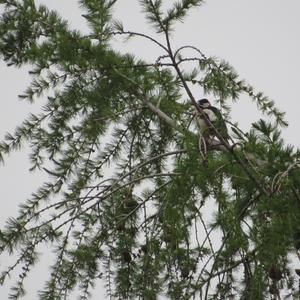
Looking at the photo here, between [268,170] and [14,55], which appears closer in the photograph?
[268,170]

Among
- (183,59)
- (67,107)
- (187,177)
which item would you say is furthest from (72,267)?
(183,59)

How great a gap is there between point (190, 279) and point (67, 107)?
1254mm

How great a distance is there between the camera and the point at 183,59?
8.14 feet

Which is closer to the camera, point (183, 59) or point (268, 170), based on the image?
point (268, 170)

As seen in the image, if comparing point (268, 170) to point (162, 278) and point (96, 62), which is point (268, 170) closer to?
point (162, 278)

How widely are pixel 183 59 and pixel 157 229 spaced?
839mm

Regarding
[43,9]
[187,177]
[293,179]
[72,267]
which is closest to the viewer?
[293,179]

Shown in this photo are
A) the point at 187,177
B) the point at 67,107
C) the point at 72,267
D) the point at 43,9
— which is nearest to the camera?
the point at 187,177

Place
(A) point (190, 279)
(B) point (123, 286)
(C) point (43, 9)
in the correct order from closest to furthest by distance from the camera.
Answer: (A) point (190, 279)
(B) point (123, 286)
(C) point (43, 9)

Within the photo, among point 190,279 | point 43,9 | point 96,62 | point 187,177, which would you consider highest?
point 43,9

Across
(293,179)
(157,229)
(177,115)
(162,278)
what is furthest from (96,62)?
(293,179)

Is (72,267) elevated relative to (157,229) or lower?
lower

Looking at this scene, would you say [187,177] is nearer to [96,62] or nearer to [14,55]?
[96,62]

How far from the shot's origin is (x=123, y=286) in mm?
2451
